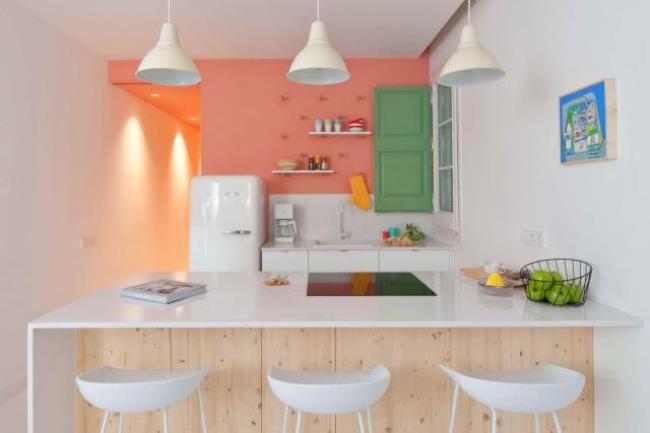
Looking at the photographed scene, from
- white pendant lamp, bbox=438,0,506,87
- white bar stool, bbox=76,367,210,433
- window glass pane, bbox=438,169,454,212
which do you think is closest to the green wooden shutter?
window glass pane, bbox=438,169,454,212

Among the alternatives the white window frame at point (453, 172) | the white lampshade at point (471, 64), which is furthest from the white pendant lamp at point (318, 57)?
the white window frame at point (453, 172)

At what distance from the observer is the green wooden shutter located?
14.8 feet

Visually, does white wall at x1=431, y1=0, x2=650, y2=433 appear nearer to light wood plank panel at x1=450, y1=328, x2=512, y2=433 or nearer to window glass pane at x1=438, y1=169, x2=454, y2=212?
light wood plank panel at x1=450, y1=328, x2=512, y2=433

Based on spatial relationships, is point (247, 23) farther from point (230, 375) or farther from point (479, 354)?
point (479, 354)

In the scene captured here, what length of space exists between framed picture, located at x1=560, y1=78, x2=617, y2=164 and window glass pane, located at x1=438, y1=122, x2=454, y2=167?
1792 mm

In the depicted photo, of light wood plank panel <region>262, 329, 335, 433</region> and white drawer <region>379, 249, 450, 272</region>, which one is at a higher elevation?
white drawer <region>379, 249, 450, 272</region>

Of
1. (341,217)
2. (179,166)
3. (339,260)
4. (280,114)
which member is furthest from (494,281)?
(179,166)

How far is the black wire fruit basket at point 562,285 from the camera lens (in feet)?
6.42

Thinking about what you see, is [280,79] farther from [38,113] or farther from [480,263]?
[480,263]

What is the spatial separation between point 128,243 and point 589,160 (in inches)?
178

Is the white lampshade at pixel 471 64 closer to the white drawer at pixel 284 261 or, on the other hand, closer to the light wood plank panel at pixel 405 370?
the light wood plank panel at pixel 405 370

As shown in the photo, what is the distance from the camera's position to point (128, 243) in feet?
16.8

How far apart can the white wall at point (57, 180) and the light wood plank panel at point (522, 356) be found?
2723 millimetres

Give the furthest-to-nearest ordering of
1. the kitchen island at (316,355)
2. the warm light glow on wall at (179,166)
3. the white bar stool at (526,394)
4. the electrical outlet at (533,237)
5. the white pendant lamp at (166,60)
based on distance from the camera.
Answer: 1. the warm light glow on wall at (179,166)
2. the electrical outlet at (533,237)
3. the white pendant lamp at (166,60)
4. the kitchen island at (316,355)
5. the white bar stool at (526,394)
